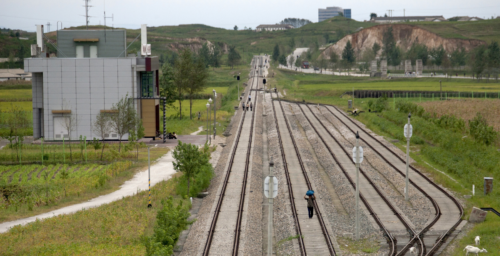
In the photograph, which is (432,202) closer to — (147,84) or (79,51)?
(147,84)

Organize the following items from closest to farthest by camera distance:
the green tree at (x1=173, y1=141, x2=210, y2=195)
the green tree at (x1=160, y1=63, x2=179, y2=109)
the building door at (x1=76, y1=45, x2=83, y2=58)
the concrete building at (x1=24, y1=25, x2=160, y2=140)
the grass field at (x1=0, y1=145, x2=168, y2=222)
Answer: the grass field at (x1=0, y1=145, x2=168, y2=222) → the green tree at (x1=173, y1=141, x2=210, y2=195) → the concrete building at (x1=24, y1=25, x2=160, y2=140) → the building door at (x1=76, y1=45, x2=83, y2=58) → the green tree at (x1=160, y1=63, x2=179, y2=109)

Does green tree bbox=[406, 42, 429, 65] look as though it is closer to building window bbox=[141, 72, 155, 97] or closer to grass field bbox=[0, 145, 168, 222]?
building window bbox=[141, 72, 155, 97]

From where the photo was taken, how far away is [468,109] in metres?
64.1

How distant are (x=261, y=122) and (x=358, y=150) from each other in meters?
42.2

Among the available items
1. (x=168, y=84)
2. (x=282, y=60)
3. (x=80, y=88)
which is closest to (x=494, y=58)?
(x=282, y=60)

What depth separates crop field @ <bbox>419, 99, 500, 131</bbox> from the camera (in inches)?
2319

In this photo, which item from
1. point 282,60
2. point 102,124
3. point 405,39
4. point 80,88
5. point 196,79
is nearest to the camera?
point 102,124

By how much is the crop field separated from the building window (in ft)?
108

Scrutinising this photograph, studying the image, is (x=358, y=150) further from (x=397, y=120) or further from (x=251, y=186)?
(x=397, y=120)

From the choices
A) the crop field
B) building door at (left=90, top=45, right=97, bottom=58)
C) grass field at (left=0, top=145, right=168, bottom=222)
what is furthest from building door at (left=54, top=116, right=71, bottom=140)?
the crop field

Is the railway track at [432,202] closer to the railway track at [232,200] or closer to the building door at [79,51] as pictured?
the railway track at [232,200]

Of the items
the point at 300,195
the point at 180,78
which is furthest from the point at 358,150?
the point at 180,78

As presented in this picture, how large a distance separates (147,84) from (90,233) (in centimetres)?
3253

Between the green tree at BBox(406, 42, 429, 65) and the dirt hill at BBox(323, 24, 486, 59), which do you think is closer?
the green tree at BBox(406, 42, 429, 65)
